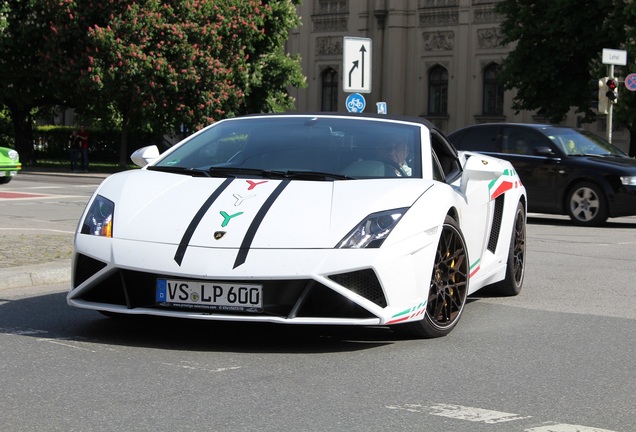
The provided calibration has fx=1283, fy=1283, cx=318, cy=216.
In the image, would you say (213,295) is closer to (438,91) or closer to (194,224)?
(194,224)

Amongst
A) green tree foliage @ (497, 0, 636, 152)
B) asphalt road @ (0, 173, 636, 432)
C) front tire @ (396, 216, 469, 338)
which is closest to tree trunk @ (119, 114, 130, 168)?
green tree foliage @ (497, 0, 636, 152)

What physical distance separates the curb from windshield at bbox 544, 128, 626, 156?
11.8m

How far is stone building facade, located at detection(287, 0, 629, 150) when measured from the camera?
57281mm

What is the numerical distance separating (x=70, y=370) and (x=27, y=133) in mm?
41212

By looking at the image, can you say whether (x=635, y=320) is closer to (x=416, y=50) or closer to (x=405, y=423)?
(x=405, y=423)

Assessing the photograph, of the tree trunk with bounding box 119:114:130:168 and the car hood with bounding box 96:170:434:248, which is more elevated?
the car hood with bounding box 96:170:434:248

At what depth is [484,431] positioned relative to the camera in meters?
5.13

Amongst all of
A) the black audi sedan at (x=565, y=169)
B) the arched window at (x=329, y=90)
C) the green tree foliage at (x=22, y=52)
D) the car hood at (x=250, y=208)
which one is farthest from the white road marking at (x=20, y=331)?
the arched window at (x=329, y=90)

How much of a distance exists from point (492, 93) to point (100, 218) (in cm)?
5114

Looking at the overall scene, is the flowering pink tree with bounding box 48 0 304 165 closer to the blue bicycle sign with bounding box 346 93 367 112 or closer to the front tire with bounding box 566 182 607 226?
the blue bicycle sign with bounding box 346 93 367 112

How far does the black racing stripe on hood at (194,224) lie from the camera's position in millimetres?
6945

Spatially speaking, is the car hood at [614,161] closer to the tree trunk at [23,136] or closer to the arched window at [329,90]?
the tree trunk at [23,136]

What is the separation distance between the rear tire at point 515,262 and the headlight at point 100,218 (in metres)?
3.50

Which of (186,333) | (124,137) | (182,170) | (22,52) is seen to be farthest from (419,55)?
(186,333)
